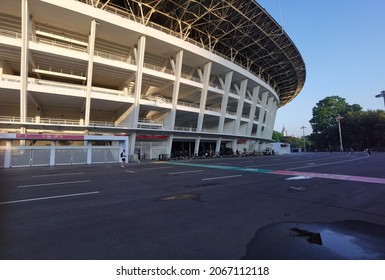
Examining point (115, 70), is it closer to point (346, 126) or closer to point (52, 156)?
A: point (52, 156)

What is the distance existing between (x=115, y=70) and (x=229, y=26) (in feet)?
66.1

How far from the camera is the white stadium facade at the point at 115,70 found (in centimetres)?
2302

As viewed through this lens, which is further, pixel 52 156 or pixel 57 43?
pixel 57 43

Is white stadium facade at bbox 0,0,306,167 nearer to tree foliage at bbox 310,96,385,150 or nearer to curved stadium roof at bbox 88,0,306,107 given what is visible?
curved stadium roof at bbox 88,0,306,107

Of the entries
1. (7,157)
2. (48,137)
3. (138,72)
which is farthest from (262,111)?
(7,157)

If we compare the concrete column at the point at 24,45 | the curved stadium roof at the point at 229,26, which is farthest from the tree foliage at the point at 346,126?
the concrete column at the point at 24,45

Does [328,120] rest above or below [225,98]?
above

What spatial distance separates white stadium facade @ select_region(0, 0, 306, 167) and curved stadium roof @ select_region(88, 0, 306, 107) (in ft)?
0.61

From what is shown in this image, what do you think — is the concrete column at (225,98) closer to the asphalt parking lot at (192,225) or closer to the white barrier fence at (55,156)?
the white barrier fence at (55,156)

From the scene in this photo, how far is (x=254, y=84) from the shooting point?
46875 millimetres

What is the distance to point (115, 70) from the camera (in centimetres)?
2927

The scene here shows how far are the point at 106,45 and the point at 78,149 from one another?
15.8 m

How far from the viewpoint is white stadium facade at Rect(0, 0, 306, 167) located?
906 inches
